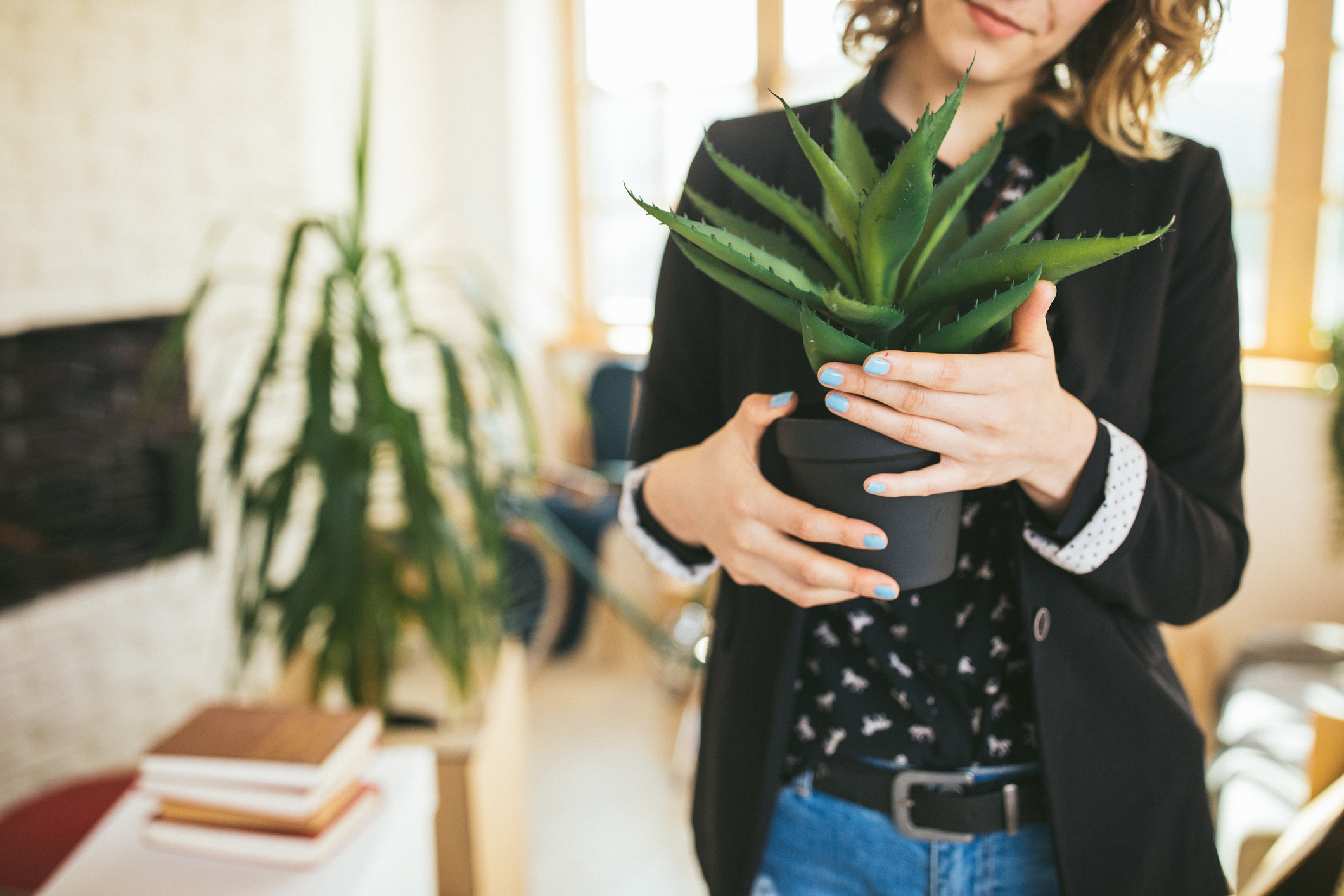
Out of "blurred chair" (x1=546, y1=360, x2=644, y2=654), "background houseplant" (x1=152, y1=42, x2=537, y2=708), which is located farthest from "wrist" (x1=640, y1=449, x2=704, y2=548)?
"blurred chair" (x1=546, y1=360, x2=644, y2=654)

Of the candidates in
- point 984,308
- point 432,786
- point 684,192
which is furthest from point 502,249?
point 984,308

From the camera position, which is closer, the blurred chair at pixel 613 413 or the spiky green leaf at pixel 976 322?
the spiky green leaf at pixel 976 322

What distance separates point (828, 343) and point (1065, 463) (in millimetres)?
199

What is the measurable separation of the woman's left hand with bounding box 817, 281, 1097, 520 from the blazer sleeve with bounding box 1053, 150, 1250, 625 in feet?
0.65

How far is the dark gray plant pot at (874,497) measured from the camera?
0.50 meters

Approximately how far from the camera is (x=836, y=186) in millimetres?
483

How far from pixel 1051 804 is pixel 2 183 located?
95.3 inches

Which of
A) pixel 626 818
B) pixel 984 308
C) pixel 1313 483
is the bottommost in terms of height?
pixel 626 818

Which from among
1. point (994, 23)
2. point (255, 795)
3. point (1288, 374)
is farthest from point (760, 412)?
point (1288, 374)

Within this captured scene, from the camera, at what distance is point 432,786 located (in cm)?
115

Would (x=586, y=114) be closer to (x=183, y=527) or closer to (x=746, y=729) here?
(x=183, y=527)

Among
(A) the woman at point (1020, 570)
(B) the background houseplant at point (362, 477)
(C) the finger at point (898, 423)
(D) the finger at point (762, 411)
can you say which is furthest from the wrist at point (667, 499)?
(B) the background houseplant at point (362, 477)

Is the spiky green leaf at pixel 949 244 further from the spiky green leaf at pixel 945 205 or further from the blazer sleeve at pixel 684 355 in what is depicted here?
the blazer sleeve at pixel 684 355

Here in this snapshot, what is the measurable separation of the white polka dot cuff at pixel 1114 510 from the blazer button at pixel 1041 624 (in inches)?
2.4
